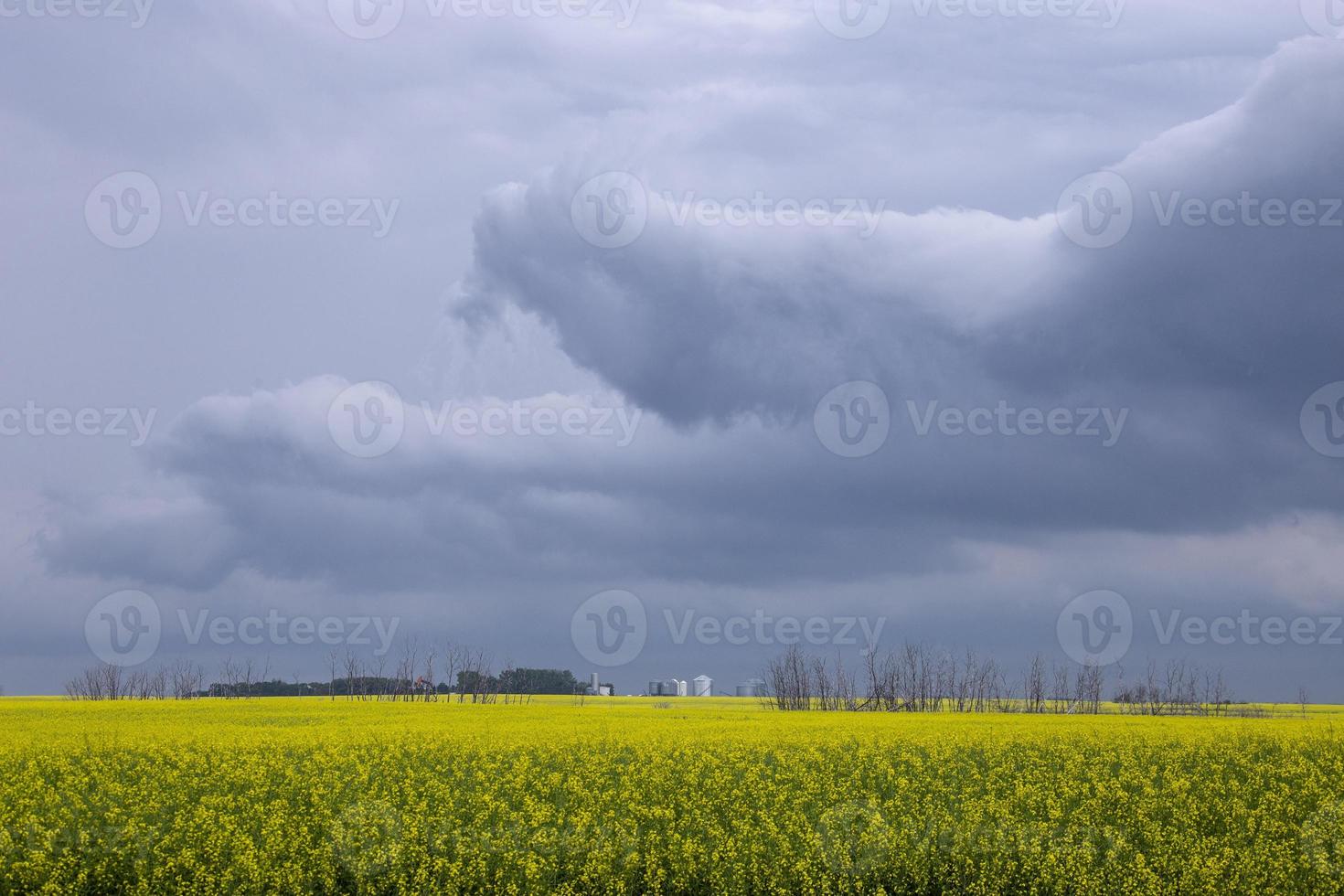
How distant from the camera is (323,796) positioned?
2253cm

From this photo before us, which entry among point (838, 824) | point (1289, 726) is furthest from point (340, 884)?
point (1289, 726)

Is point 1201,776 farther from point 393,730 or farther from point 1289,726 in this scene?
point 393,730

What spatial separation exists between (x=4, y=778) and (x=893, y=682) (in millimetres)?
97183

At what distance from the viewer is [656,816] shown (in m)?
20.8

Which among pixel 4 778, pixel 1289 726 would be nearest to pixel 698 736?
pixel 4 778

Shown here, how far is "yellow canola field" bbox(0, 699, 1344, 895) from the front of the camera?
18.0 metres

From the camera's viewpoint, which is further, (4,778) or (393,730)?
(393,730)

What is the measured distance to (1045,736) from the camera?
34219 millimetres

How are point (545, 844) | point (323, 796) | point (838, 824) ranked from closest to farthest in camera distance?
point (545, 844), point (838, 824), point (323, 796)

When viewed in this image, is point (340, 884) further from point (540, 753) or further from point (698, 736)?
point (698, 736)

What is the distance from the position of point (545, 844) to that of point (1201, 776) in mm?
19144

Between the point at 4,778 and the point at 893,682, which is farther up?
the point at 4,778

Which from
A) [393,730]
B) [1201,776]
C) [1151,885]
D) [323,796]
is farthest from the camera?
[393,730]

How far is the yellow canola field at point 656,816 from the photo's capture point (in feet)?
59.1
